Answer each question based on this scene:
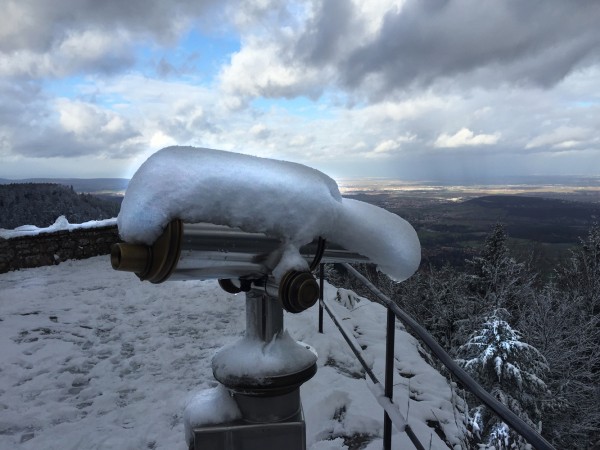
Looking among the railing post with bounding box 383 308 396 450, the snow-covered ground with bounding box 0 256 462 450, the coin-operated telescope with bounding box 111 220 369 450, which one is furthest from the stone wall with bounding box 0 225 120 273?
the coin-operated telescope with bounding box 111 220 369 450

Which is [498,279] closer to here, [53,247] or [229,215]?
[53,247]

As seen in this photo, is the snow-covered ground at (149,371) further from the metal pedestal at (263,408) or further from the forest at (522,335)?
the metal pedestal at (263,408)

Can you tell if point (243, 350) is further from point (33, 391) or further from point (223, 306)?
point (223, 306)

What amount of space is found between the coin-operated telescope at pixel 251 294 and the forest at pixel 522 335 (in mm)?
2589

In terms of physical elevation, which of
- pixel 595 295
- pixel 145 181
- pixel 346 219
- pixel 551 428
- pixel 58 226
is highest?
pixel 145 181

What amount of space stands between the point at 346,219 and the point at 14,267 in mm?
9251

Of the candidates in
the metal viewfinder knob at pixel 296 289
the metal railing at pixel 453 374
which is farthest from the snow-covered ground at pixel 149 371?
the metal viewfinder knob at pixel 296 289

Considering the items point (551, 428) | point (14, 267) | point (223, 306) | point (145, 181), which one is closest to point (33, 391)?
point (223, 306)

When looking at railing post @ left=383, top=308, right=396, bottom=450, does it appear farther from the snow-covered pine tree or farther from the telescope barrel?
the snow-covered pine tree

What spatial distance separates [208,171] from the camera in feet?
3.23

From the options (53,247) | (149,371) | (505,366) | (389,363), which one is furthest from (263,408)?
(505,366)

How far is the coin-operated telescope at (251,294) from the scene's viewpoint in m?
0.97

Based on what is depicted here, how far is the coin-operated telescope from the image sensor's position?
0.97m

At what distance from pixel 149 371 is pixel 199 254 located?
3.61m
